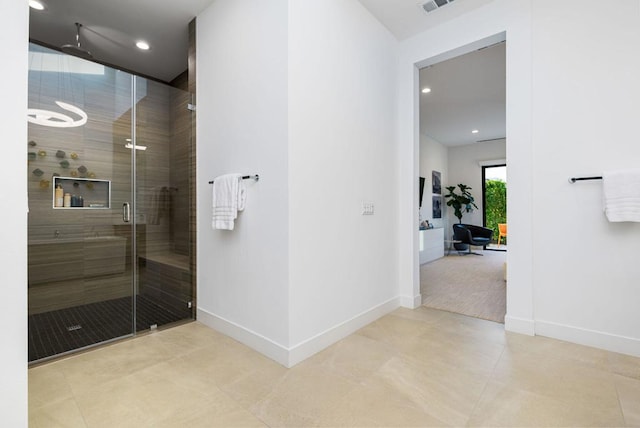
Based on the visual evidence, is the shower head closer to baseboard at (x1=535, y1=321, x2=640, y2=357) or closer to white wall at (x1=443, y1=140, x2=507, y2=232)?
baseboard at (x1=535, y1=321, x2=640, y2=357)

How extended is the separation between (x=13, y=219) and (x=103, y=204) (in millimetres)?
1451

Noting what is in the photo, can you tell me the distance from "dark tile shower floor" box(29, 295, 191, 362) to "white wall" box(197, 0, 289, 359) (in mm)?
430

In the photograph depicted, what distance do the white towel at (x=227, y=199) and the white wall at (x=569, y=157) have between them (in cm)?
228

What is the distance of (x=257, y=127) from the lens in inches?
87.4

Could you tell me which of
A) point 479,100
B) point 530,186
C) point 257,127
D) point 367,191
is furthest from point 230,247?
point 479,100

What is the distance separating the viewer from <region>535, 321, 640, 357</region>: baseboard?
212cm

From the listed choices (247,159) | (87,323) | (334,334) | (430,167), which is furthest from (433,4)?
(430,167)

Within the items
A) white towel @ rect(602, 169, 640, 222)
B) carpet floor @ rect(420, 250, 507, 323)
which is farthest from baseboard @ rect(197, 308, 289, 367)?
white towel @ rect(602, 169, 640, 222)

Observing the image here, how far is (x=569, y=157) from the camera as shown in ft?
7.63

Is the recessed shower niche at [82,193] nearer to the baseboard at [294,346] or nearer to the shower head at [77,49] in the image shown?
the baseboard at [294,346]

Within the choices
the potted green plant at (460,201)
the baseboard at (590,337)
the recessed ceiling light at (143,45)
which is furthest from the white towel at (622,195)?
the potted green plant at (460,201)

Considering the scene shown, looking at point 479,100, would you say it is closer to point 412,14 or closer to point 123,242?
point 412,14

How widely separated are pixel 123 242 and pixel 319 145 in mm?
1896

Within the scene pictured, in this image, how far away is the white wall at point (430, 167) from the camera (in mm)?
7250
